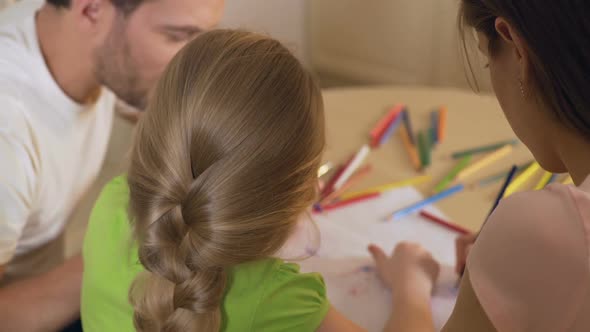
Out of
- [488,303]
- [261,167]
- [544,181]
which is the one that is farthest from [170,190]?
[544,181]

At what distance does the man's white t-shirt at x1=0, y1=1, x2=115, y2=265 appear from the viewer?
2.95ft

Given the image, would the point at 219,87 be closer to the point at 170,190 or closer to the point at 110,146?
the point at 170,190

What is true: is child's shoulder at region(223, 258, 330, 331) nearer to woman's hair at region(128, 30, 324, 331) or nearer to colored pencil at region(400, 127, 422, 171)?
woman's hair at region(128, 30, 324, 331)

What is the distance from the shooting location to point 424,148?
1.12m

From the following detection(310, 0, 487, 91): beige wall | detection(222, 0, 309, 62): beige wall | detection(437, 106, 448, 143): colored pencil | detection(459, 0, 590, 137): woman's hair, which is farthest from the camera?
detection(310, 0, 487, 91): beige wall

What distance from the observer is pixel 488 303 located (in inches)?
22.3

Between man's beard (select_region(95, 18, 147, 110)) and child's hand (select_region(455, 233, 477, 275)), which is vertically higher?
man's beard (select_region(95, 18, 147, 110))

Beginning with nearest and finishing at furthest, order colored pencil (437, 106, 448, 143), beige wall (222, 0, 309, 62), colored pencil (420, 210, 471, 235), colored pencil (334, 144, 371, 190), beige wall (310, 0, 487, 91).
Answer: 1. colored pencil (420, 210, 471, 235)
2. colored pencil (334, 144, 371, 190)
3. colored pencil (437, 106, 448, 143)
4. beige wall (222, 0, 309, 62)
5. beige wall (310, 0, 487, 91)

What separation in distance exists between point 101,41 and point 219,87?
0.44 meters

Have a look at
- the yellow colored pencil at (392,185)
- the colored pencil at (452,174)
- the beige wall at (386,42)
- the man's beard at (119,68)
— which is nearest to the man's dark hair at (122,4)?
the man's beard at (119,68)

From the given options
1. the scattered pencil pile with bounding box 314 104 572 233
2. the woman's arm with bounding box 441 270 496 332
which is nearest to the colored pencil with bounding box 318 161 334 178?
the scattered pencil pile with bounding box 314 104 572 233

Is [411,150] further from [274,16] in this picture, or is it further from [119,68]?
[274,16]

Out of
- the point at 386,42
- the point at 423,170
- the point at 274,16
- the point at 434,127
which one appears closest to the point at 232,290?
the point at 423,170

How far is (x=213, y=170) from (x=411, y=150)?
55 centimetres
